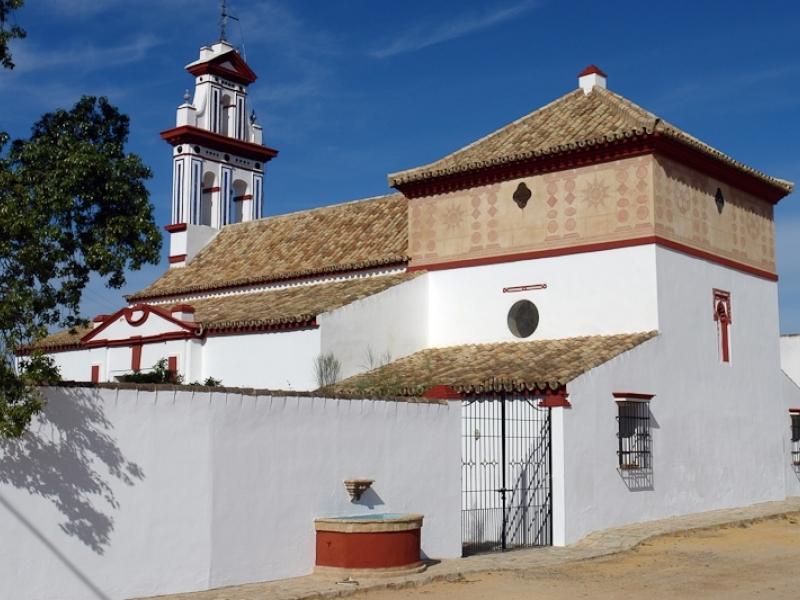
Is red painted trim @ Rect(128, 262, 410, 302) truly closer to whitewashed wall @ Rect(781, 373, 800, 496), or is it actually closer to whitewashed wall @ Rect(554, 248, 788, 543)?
whitewashed wall @ Rect(554, 248, 788, 543)

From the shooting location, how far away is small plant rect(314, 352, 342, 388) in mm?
18891

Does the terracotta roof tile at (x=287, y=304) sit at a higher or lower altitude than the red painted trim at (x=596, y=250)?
lower

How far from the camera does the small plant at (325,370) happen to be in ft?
62.0

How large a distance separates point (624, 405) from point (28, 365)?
10.8 metres

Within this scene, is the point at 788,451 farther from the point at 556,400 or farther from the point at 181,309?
the point at 181,309

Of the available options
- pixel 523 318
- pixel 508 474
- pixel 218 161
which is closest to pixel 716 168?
pixel 523 318

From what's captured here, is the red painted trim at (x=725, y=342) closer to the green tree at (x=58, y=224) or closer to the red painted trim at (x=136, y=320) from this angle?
the red painted trim at (x=136, y=320)

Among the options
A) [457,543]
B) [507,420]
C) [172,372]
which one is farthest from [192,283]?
[457,543]

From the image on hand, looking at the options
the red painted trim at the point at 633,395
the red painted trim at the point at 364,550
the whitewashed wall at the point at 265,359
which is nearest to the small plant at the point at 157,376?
the whitewashed wall at the point at 265,359

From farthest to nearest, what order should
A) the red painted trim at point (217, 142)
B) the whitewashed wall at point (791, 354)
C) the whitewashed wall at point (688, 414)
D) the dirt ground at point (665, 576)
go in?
the whitewashed wall at point (791, 354), the red painted trim at point (217, 142), the whitewashed wall at point (688, 414), the dirt ground at point (665, 576)

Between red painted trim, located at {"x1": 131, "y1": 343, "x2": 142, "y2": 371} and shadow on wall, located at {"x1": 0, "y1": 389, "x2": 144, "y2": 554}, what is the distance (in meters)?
12.2

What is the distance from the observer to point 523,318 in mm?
20156

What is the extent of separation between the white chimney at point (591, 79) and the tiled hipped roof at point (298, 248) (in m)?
4.91

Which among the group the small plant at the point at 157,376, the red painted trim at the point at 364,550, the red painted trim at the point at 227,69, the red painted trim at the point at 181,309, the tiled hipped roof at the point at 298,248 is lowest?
the red painted trim at the point at 364,550
